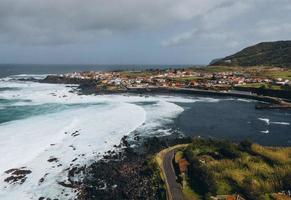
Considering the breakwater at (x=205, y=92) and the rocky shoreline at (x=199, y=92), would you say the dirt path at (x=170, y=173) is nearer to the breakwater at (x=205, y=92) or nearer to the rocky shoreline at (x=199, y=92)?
the rocky shoreline at (x=199, y=92)

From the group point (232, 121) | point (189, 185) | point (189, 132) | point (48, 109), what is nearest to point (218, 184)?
point (189, 185)

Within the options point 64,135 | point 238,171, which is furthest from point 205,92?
point 238,171

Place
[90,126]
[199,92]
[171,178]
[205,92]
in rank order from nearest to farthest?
[171,178], [90,126], [205,92], [199,92]

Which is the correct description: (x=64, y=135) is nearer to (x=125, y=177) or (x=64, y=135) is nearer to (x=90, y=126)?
(x=90, y=126)

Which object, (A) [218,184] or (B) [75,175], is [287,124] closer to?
(A) [218,184]

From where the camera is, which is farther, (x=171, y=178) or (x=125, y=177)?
(x=125, y=177)

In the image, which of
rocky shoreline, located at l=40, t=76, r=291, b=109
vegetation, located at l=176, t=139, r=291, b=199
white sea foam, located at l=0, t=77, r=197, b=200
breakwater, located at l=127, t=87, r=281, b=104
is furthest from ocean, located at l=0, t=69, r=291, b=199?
vegetation, located at l=176, t=139, r=291, b=199

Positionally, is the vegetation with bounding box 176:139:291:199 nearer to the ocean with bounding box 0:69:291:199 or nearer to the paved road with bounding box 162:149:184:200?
the paved road with bounding box 162:149:184:200
